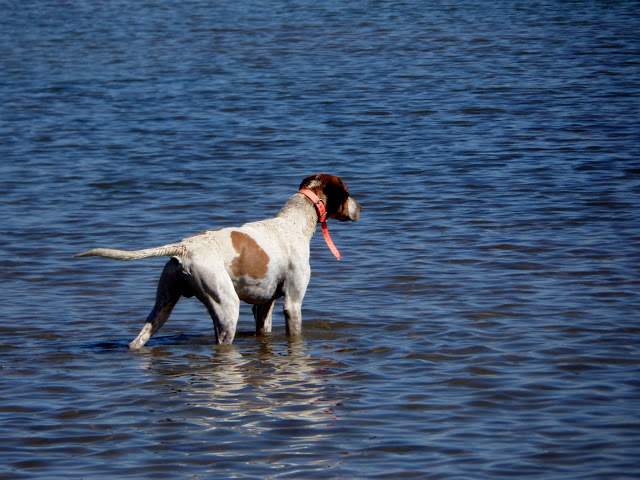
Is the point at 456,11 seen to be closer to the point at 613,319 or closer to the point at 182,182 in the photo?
the point at 182,182

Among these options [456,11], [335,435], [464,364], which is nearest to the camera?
[335,435]

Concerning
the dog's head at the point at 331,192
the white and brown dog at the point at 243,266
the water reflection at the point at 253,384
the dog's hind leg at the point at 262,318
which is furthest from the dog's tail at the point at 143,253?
the dog's head at the point at 331,192

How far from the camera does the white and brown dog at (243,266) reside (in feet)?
23.9

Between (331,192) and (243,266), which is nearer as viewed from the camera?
(243,266)

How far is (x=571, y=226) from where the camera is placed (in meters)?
11.5

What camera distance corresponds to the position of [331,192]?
27.5 feet

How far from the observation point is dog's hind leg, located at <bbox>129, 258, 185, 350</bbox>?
7371 millimetres

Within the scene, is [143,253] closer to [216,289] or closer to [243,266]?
[216,289]

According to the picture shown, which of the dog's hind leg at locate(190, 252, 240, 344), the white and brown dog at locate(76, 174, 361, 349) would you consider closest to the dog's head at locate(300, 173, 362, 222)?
the white and brown dog at locate(76, 174, 361, 349)

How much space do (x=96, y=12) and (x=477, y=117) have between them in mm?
20771

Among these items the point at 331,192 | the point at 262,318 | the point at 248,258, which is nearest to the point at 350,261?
the point at 331,192

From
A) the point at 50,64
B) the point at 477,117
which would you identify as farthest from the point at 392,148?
the point at 50,64

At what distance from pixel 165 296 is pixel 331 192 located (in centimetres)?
170

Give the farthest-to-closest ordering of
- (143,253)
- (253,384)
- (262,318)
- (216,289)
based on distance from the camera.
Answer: (262,318) → (216,289) → (143,253) → (253,384)
